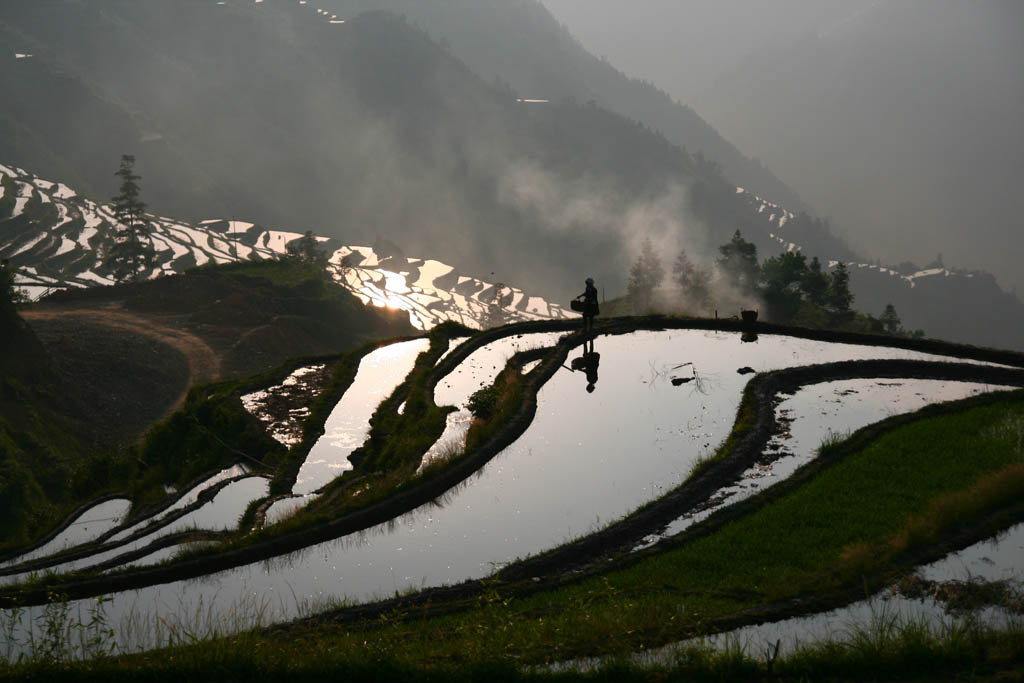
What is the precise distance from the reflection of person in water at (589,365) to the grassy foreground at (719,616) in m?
10.9

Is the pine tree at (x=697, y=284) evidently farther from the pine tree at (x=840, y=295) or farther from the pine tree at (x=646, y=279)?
the pine tree at (x=840, y=295)

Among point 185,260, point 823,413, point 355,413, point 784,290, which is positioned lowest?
point 823,413

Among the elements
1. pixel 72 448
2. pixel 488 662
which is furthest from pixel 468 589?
pixel 72 448

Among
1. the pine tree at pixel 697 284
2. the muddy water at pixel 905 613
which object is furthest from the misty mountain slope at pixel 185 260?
the muddy water at pixel 905 613

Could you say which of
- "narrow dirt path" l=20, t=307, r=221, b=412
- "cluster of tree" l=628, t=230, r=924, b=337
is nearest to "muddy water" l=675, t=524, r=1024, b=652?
"narrow dirt path" l=20, t=307, r=221, b=412

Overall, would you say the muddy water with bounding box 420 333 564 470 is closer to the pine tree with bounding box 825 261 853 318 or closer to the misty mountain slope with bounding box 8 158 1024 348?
the pine tree with bounding box 825 261 853 318

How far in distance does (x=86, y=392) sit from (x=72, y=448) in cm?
822

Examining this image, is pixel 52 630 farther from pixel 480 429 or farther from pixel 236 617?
pixel 480 429

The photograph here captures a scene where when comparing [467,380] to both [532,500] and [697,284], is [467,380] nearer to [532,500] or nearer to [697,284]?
[532,500]

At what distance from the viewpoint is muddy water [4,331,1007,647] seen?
13570 mm

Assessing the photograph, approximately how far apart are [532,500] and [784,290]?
261 ft

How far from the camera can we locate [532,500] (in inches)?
647

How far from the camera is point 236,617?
40.2ft

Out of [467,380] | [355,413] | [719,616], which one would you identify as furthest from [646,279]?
[719,616]
